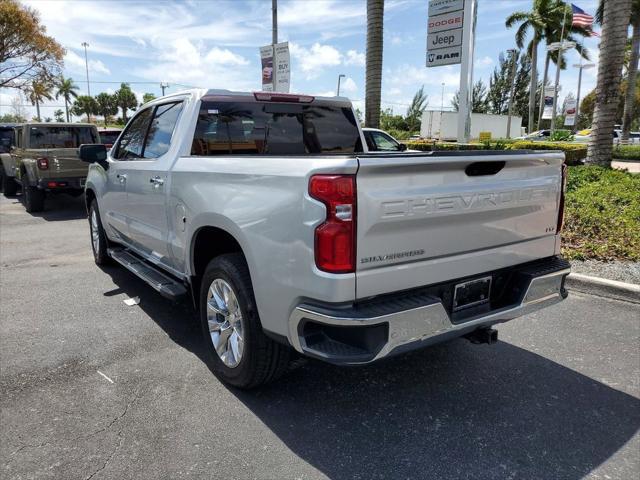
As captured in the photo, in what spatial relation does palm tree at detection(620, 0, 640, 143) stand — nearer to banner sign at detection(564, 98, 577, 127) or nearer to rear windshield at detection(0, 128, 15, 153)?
banner sign at detection(564, 98, 577, 127)

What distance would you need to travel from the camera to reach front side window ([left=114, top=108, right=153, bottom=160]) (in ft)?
15.4

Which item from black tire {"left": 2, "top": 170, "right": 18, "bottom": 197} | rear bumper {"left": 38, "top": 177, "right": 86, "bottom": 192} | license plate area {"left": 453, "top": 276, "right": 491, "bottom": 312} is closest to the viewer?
license plate area {"left": 453, "top": 276, "right": 491, "bottom": 312}

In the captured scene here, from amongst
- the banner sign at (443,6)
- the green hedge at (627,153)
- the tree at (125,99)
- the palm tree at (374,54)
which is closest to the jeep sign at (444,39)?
the banner sign at (443,6)

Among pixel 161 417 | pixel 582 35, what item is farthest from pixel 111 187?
pixel 582 35

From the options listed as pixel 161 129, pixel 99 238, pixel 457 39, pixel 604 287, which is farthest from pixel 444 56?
pixel 99 238

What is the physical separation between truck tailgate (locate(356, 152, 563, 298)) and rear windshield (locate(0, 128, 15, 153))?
14418mm

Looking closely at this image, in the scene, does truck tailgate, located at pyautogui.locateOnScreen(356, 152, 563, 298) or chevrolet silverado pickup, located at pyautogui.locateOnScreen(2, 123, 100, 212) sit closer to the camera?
truck tailgate, located at pyautogui.locateOnScreen(356, 152, 563, 298)

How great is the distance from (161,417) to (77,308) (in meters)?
2.38

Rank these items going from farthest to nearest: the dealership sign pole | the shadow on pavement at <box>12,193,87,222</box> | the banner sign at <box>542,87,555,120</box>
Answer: the banner sign at <box>542,87,555,120</box>, the shadow on pavement at <box>12,193,87,222</box>, the dealership sign pole

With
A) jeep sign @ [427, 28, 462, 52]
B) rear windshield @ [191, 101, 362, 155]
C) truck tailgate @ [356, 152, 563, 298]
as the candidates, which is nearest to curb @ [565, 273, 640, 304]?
truck tailgate @ [356, 152, 563, 298]

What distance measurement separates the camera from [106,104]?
90.8 metres

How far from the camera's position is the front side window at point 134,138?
4.70 m

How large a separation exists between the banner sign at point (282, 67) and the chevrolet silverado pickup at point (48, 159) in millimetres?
5919

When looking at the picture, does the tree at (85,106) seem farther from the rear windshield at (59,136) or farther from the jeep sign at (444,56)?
the jeep sign at (444,56)
